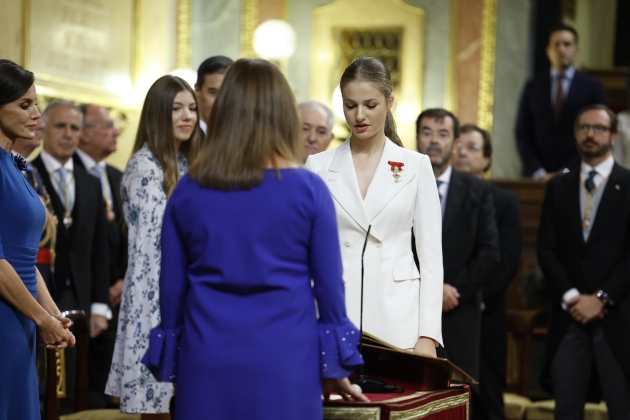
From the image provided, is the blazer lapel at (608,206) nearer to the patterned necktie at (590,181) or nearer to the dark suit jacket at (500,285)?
the patterned necktie at (590,181)

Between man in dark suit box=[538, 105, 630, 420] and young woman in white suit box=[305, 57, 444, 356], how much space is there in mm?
2146

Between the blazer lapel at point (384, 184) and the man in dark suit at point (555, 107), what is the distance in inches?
195

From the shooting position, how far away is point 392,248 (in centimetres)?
290

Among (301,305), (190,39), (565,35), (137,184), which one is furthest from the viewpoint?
(190,39)

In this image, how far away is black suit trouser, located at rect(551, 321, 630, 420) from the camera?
4.70 meters

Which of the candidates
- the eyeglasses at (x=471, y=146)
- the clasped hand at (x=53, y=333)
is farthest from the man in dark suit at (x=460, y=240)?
the clasped hand at (x=53, y=333)

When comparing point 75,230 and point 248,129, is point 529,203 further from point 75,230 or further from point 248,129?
point 248,129

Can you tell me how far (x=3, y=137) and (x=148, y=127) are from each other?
2.40 ft

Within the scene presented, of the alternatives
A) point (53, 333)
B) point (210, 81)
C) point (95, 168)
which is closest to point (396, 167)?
point (53, 333)

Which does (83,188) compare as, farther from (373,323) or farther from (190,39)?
(190,39)

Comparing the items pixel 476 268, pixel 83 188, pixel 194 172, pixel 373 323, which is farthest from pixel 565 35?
pixel 194 172

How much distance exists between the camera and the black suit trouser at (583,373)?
4.70 m

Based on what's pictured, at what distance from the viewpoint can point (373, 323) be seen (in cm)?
290

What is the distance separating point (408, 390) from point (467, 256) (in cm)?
221
